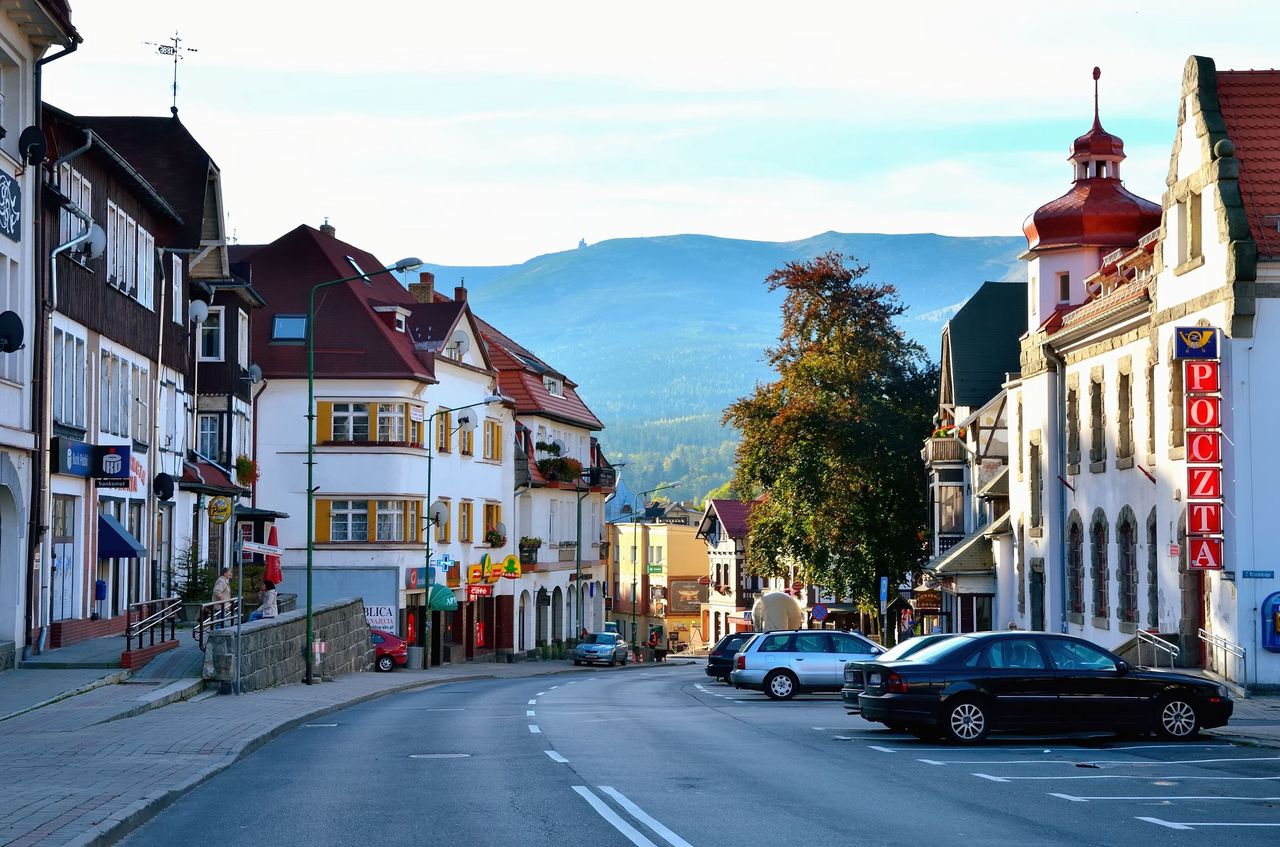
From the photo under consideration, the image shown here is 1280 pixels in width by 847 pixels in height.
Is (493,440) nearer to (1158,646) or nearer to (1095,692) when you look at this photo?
(1158,646)

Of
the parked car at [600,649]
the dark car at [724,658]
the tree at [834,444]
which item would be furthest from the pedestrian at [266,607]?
the parked car at [600,649]

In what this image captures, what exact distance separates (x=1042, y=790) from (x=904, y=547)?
50051 mm

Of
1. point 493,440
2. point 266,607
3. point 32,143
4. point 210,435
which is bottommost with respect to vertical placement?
point 266,607

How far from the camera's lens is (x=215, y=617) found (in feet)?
118

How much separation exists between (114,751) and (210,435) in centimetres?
3256

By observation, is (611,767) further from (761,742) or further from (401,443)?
(401,443)

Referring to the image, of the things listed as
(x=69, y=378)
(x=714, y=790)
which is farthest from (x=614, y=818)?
(x=69, y=378)

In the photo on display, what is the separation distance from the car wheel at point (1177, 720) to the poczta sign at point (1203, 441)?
966 cm

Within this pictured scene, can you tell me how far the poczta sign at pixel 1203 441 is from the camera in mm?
31156

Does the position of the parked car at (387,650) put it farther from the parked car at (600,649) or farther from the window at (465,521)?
the parked car at (600,649)

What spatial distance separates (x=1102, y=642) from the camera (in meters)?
40.2

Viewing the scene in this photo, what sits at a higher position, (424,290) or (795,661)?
(424,290)

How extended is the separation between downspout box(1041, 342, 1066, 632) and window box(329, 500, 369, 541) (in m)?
26.6

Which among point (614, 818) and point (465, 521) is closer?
point (614, 818)
